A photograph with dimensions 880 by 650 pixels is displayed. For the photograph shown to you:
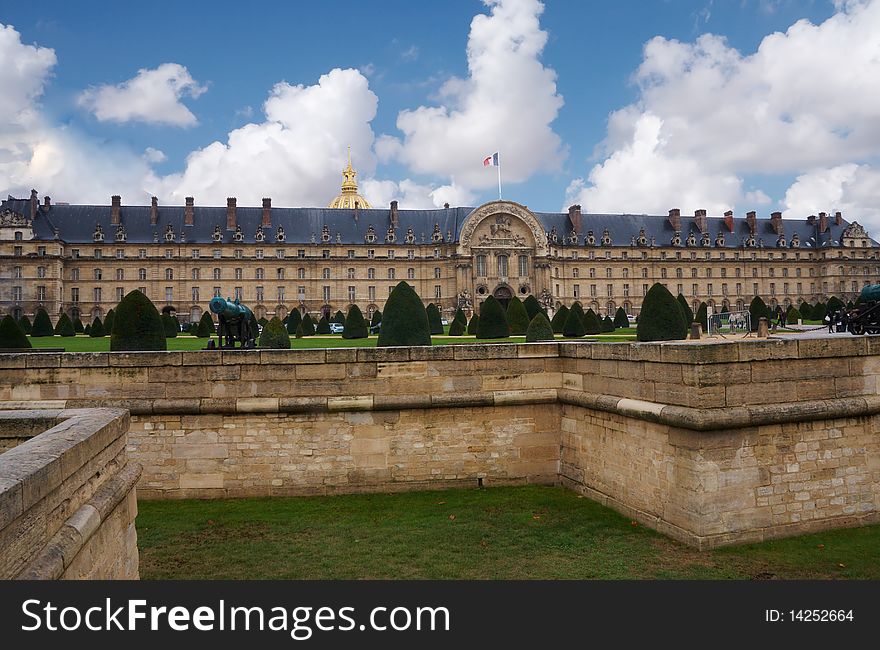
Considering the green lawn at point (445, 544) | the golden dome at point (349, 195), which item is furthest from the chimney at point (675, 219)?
the green lawn at point (445, 544)

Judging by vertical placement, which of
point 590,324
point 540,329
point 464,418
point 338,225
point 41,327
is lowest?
point 464,418

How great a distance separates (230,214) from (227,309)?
57488mm

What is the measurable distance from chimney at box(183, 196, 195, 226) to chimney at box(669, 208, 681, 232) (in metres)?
53.9

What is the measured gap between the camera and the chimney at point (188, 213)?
68188 millimetres

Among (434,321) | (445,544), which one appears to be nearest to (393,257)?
(434,321)

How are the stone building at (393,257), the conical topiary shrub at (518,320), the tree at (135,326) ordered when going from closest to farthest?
the tree at (135,326) < the conical topiary shrub at (518,320) < the stone building at (393,257)

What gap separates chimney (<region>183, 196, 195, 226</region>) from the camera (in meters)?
68.2

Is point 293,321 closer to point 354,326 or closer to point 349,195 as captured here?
point 354,326

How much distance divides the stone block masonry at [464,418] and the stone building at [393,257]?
57.3 m

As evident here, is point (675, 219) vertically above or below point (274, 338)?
above

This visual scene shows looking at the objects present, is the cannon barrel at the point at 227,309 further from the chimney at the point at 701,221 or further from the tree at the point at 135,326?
the chimney at the point at 701,221

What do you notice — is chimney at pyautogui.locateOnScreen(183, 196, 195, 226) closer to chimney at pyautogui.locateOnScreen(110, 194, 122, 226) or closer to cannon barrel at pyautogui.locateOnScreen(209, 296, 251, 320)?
chimney at pyautogui.locateOnScreen(110, 194, 122, 226)

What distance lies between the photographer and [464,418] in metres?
10.8
